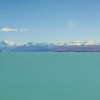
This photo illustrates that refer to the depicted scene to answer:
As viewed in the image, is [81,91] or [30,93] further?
[81,91]

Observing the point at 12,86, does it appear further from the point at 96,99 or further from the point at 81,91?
the point at 96,99

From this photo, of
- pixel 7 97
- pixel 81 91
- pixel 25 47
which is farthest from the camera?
pixel 25 47

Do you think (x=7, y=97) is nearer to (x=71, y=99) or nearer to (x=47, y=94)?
(x=47, y=94)

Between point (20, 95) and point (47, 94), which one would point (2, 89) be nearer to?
point (20, 95)

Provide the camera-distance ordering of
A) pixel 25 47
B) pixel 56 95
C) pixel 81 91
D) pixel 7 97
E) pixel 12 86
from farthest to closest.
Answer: pixel 25 47
pixel 12 86
pixel 81 91
pixel 56 95
pixel 7 97

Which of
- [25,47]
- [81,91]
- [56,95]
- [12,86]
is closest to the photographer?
[56,95]

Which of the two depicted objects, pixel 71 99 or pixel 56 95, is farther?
pixel 56 95

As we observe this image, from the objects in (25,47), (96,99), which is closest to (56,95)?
(96,99)

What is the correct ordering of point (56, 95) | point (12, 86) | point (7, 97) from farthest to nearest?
point (12, 86) → point (56, 95) → point (7, 97)

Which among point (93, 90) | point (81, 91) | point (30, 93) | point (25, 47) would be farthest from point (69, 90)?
point (25, 47)
